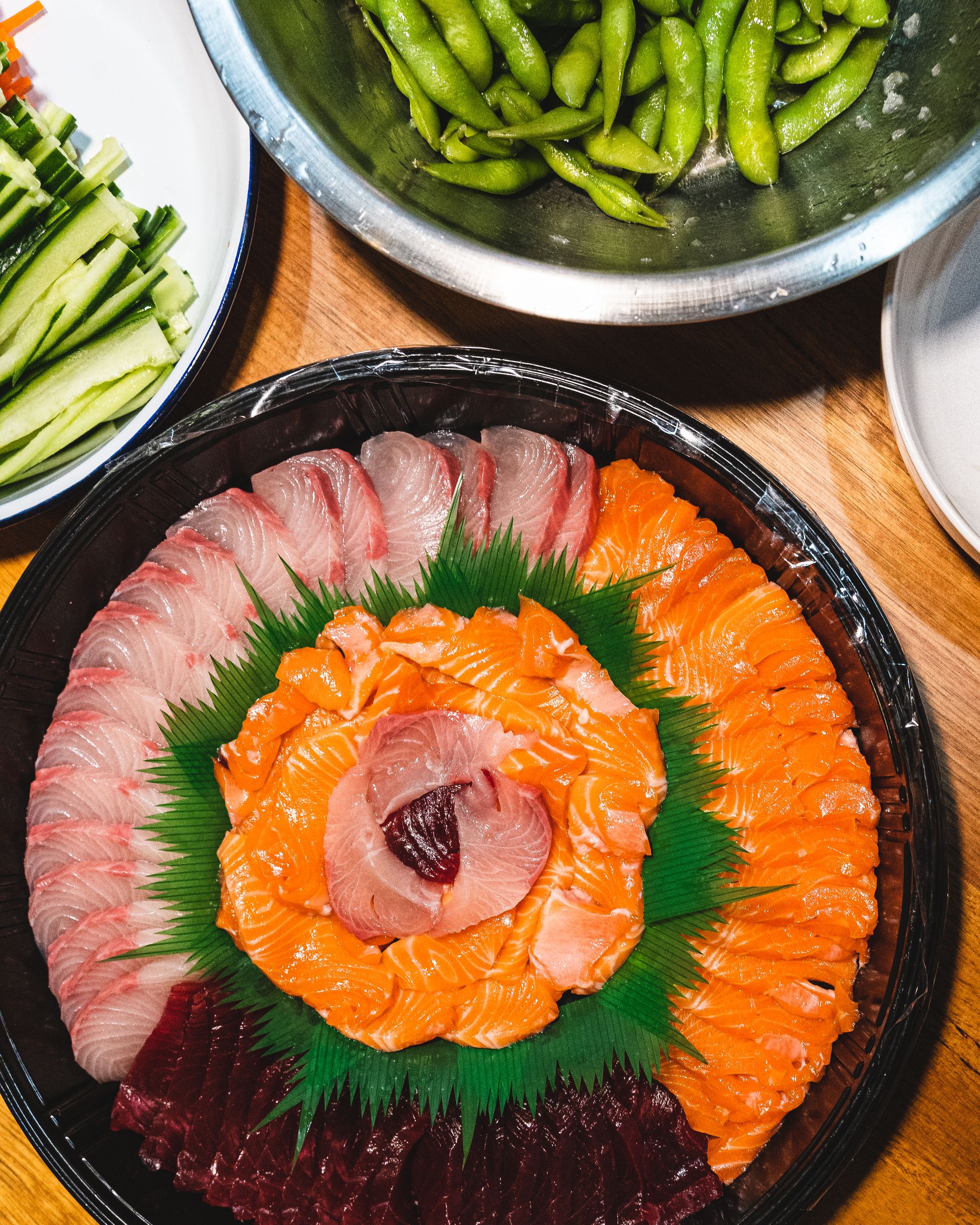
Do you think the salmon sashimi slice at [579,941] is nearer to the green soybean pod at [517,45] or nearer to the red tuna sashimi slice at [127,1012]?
the red tuna sashimi slice at [127,1012]

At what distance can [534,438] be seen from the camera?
7.89ft

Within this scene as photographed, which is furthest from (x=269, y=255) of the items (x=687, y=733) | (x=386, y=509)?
(x=687, y=733)

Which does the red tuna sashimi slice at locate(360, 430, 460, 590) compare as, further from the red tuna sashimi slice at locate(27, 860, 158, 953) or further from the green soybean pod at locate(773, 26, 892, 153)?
the green soybean pod at locate(773, 26, 892, 153)

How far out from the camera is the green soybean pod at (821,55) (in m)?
2.08

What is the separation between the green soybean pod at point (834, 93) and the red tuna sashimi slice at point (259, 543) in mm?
1516

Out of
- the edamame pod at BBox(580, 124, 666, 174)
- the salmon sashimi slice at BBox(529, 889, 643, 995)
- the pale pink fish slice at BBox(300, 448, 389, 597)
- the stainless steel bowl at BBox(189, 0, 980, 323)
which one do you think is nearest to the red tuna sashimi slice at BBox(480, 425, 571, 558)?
the pale pink fish slice at BBox(300, 448, 389, 597)

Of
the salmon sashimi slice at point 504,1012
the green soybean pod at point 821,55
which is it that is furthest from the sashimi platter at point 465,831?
the green soybean pod at point 821,55

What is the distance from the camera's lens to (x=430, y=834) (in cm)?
233

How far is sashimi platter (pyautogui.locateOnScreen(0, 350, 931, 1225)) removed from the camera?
7.35ft

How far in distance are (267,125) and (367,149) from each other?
23cm

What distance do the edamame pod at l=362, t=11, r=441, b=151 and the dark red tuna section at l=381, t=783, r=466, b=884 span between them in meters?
1.52

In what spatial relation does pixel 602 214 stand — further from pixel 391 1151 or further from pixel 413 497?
pixel 391 1151

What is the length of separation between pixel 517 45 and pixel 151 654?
5.43 ft

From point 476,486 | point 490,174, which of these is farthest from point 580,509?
→ point 490,174
